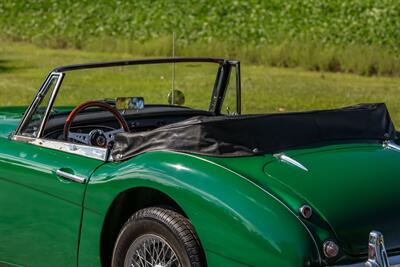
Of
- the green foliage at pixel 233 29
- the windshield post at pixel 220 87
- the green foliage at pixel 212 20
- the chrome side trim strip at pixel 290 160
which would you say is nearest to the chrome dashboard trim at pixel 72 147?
the chrome side trim strip at pixel 290 160

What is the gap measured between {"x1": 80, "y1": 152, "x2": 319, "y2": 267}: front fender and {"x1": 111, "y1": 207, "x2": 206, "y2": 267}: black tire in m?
0.06

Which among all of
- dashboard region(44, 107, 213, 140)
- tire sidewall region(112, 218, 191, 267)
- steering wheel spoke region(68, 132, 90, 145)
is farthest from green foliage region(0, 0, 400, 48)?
tire sidewall region(112, 218, 191, 267)

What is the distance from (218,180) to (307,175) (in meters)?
0.43

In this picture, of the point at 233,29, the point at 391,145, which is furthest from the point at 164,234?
the point at 233,29

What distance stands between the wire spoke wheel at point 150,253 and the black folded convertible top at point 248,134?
17.6 inches

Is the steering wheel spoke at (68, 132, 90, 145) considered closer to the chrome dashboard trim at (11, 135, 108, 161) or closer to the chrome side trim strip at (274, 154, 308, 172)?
the chrome dashboard trim at (11, 135, 108, 161)

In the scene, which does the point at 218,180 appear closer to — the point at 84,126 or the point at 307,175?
the point at 307,175

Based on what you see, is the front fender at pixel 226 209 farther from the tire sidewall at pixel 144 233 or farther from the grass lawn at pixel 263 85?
the grass lawn at pixel 263 85

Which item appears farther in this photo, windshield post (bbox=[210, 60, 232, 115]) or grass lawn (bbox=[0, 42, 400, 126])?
grass lawn (bbox=[0, 42, 400, 126])

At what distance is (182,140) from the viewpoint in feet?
14.4

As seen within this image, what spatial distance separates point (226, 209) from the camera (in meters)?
3.95

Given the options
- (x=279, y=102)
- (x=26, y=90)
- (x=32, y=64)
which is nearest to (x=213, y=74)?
(x=279, y=102)

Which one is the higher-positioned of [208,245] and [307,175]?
[307,175]

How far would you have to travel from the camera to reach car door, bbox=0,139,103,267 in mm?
4648
